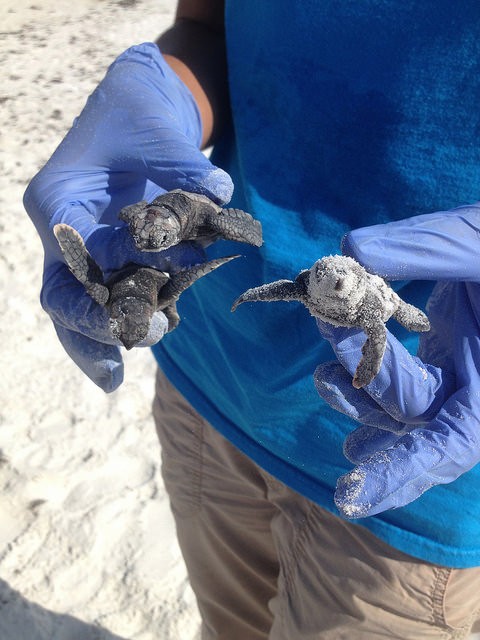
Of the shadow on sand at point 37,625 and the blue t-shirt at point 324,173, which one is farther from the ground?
the blue t-shirt at point 324,173

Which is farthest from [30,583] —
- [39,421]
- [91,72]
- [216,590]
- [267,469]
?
[91,72]

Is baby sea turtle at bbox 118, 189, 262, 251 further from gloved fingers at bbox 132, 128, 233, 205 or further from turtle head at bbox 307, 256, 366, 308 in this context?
turtle head at bbox 307, 256, 366, 308

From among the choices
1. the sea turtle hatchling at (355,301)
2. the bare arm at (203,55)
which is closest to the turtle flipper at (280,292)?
the sea turtle hatchling at (355,301)

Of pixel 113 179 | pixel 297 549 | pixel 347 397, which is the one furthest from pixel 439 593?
pixel 113 179

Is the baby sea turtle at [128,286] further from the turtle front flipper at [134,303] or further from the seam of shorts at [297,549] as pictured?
the seam of shorts at [297,549]

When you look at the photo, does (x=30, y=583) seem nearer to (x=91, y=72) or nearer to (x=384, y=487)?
(x=384, y=487)

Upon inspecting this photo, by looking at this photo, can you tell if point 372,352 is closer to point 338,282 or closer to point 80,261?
point 338,282
